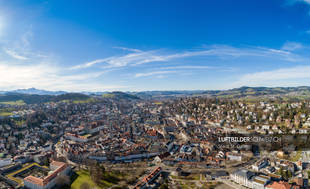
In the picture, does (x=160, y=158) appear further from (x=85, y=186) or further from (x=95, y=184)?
(x=85, y=186)

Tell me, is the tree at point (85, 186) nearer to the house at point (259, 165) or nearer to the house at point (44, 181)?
the house at point (44, 181)

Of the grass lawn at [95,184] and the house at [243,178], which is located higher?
the house at [243,178]

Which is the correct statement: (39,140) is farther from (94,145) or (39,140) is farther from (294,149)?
(294,149)

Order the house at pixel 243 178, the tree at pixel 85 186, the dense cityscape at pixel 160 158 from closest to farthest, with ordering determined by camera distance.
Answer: the tree at pixel 85 186 → the house at pixel 243 178 → the dense cityscape at pixel 160 158

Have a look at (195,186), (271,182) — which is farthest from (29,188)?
(271,182)

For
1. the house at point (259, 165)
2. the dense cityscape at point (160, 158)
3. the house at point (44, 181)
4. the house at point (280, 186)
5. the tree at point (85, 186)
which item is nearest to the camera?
the house at point (280, 186)

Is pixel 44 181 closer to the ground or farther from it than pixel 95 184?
farther from it

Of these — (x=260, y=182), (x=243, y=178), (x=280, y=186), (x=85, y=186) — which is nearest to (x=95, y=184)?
(x=85, y=186)

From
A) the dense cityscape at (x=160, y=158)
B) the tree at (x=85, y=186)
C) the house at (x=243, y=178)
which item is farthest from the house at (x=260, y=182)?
the tree at (x=85, y=186)

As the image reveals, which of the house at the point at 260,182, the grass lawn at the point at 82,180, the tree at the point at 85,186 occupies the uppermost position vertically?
the house at the point at 260,182
